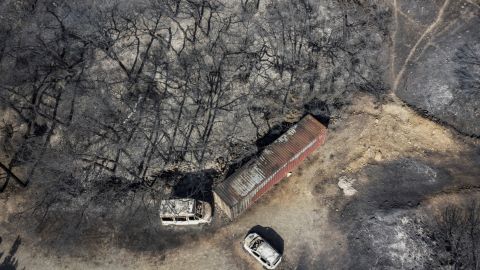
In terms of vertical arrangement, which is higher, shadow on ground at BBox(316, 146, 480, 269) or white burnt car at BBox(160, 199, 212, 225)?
shadow on ground at BBox(316, 146, 480, 269)

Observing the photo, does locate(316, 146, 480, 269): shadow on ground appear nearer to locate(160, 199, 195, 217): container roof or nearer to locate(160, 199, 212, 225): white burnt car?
locate(160, 199, 212, 225): white burnt car

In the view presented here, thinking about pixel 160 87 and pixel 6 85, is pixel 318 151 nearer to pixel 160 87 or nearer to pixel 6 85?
pixel 160 87

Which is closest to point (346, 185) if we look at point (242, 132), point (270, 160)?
point (270, 160)

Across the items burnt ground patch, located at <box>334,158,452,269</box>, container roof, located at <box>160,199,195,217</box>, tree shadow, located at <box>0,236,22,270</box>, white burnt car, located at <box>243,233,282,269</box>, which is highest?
burnt ground patch, located at <box>334,158,452,269</box>

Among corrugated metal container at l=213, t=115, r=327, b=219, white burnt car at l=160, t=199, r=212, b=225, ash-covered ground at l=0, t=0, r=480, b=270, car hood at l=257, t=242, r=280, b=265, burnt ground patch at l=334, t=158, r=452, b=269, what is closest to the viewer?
car hood at l=257, t=242, r=280, b=265

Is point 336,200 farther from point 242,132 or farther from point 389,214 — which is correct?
point 242,132

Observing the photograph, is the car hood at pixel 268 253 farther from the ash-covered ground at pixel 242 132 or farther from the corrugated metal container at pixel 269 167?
the corrugated metal container at pixel 269 167

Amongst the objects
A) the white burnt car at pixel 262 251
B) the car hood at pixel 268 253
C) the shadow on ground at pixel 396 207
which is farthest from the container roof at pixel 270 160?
the shadow on ground at pixel 396 207

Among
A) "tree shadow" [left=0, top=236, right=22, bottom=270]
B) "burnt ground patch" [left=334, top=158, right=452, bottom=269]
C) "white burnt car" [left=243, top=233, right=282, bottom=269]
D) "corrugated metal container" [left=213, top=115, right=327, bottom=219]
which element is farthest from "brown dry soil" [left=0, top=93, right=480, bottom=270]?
"corrugated metal container" [left=213, top=115, right=327, bottom=219]
